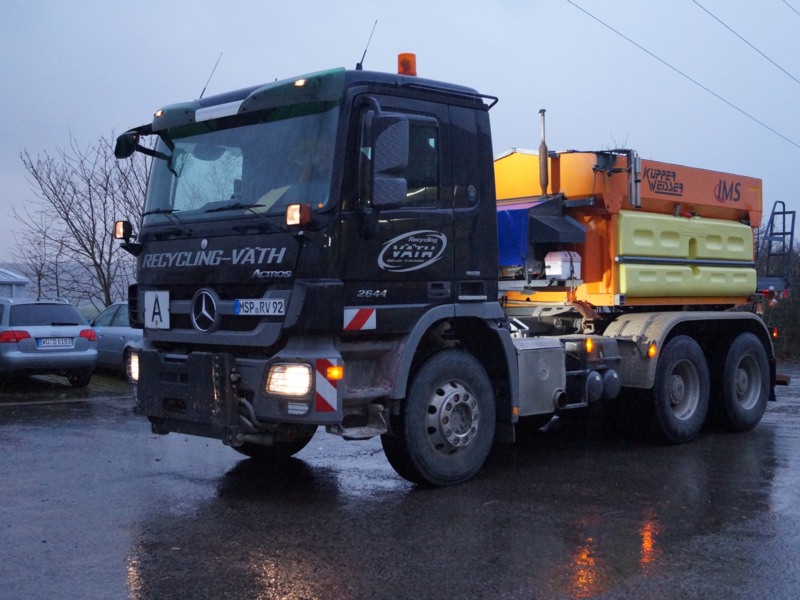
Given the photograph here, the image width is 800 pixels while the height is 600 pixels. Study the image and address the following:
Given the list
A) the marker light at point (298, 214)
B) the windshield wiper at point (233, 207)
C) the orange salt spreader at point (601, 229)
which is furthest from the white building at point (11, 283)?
the marker light at point (298, 214)

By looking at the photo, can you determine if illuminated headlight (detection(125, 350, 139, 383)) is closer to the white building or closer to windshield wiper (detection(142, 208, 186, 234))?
windshield wiper (detection(142, 208, 186, 234))

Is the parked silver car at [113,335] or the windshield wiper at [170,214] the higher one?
the windshield wiper at [170,214]

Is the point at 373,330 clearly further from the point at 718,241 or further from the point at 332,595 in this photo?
the point at 718,241

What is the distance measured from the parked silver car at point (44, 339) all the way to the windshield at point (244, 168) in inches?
299

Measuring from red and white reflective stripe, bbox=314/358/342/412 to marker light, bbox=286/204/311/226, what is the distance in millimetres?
937

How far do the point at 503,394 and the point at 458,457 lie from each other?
0.77 metres

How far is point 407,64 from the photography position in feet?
24.3

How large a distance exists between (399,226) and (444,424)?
5.11 feet

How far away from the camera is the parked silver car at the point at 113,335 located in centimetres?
1636

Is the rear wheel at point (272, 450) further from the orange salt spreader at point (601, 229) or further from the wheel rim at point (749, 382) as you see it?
the wheel rim at point (749, 382)

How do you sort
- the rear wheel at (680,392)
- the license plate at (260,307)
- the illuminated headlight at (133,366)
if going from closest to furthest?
the license plate at (260,307) < the illuminated headlight at (133,366) < the rear wheel at (680,392)

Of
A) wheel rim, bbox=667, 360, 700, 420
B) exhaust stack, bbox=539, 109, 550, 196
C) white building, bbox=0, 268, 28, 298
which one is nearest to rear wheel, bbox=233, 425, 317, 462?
exhaust stack, bbox=539, 109, 550, 196

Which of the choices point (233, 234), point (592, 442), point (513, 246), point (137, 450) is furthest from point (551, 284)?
point (137, 450)

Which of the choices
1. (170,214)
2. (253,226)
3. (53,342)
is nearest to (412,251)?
(253,226)
